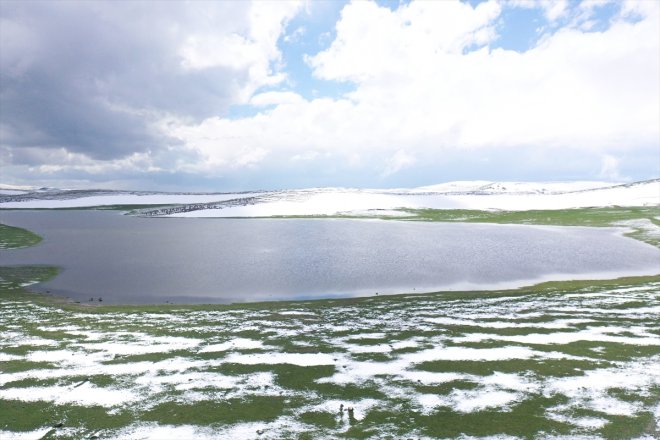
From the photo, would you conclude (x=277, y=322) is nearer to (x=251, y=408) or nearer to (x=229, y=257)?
(x=251, y=408)

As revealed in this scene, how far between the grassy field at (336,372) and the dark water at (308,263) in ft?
41.1

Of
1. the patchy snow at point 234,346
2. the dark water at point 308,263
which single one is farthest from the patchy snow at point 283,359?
the dark water at point 308,263

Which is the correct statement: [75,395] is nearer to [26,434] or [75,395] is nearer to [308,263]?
[26,434]

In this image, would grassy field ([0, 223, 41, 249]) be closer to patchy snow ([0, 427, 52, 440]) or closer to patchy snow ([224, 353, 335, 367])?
patchy snow ([224, 353, 335, 367])

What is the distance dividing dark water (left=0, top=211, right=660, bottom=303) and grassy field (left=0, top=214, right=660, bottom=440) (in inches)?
493

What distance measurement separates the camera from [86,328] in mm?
34094

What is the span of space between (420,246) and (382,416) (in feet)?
247

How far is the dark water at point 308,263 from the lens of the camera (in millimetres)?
52847

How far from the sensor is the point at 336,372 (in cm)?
2320

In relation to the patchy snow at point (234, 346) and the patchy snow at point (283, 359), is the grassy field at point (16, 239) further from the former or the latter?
the patchy snow at point (283, 359)

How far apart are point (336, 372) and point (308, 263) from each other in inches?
1854

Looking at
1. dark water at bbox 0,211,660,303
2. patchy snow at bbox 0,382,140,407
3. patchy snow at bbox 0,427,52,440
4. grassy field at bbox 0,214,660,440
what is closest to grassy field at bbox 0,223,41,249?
dark water at bbox 0,211,660,303

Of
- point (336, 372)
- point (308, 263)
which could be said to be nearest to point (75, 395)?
point (336, 372)

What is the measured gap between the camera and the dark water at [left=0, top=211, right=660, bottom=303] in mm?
52847
